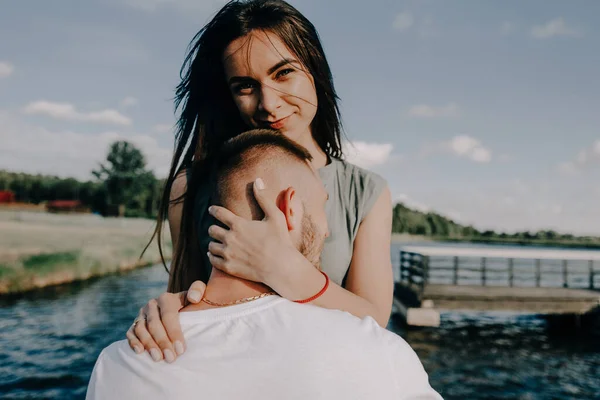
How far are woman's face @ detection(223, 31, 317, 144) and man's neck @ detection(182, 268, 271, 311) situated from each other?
813mm

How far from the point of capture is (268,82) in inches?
76.4

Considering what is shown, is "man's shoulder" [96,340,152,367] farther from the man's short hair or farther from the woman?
the woman

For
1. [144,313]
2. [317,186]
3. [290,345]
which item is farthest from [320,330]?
[144,313]

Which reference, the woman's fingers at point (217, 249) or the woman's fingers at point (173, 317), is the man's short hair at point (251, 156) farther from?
the woman's fingers at point (173, 317)

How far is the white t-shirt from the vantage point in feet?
3.60

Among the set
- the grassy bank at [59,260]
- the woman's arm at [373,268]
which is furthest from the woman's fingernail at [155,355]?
the grassy bank at [59,260]

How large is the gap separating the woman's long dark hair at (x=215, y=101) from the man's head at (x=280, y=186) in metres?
0.63

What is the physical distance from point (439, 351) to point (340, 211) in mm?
13082

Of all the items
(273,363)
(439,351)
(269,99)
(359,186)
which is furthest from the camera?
(439,351)

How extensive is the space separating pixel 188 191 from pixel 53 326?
51.9ft

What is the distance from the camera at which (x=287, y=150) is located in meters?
1.44

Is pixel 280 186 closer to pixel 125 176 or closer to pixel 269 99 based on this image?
pixel 269 99

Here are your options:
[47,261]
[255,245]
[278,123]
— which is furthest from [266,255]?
[47,261]

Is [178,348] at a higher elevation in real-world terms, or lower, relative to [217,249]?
lower
